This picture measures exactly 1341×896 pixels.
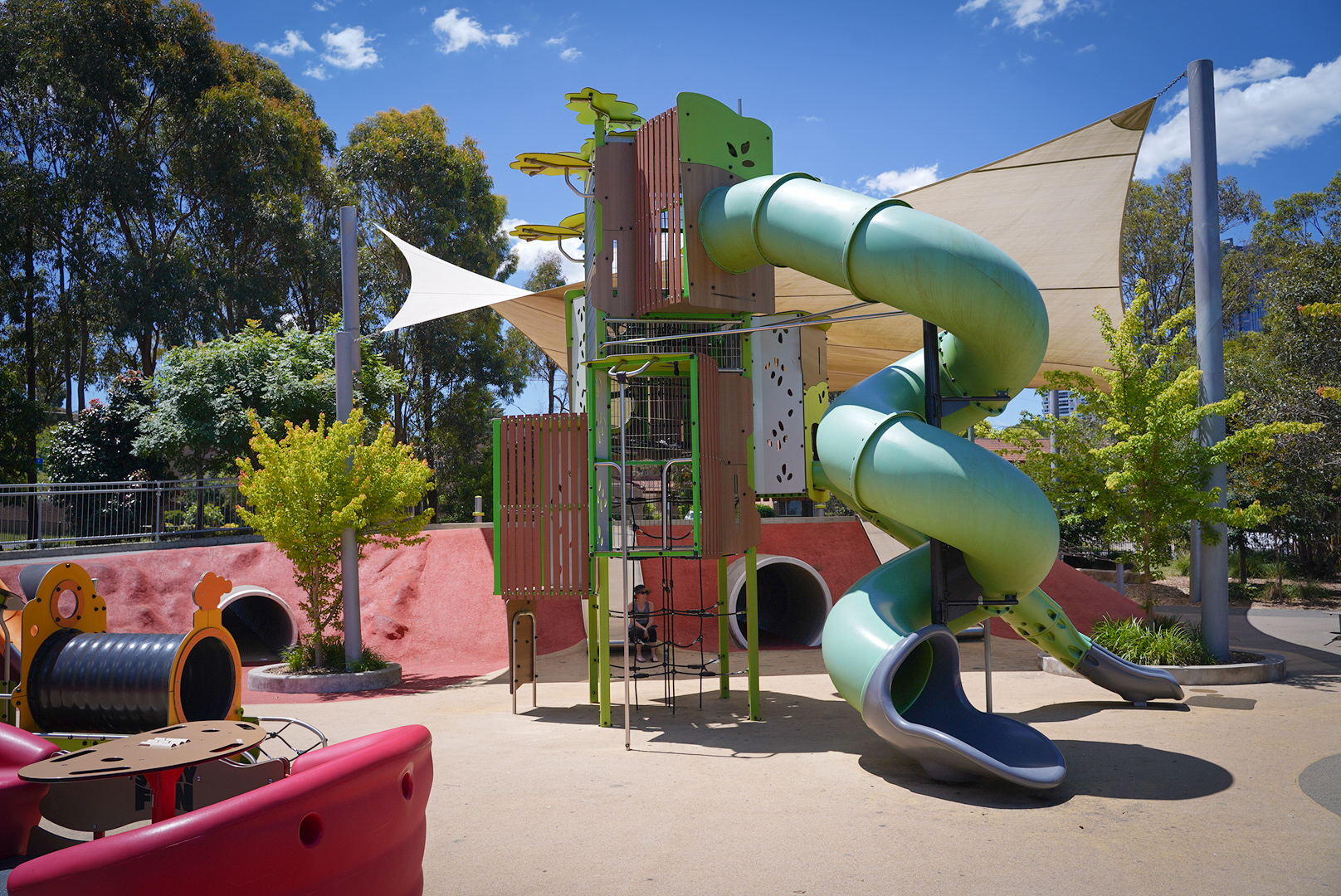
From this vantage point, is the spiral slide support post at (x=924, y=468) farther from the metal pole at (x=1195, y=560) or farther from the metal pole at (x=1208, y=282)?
the metal pole at (x=1195, y=560)

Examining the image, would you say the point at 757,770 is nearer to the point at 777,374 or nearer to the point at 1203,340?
the point at 777,374

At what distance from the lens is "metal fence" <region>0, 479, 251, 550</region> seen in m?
16.3

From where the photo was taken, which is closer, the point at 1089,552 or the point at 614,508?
the point at 614,508

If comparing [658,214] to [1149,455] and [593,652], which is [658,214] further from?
[1149,455]

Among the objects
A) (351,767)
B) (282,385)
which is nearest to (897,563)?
(351,767)

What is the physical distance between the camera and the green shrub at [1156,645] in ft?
40.4

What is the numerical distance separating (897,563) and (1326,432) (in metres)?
18.5

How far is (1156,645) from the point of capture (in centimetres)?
1241

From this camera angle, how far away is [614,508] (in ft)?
40.1

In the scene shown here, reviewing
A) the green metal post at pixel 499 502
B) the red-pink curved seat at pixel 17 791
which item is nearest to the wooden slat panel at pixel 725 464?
the green metal post at pixel 499 502

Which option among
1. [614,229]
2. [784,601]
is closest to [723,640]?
[614,229]

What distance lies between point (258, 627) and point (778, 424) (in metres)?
12.0

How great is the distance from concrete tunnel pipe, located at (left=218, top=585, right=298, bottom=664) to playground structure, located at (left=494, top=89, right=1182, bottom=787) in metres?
7.35

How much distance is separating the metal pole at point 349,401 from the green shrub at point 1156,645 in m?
10.5
